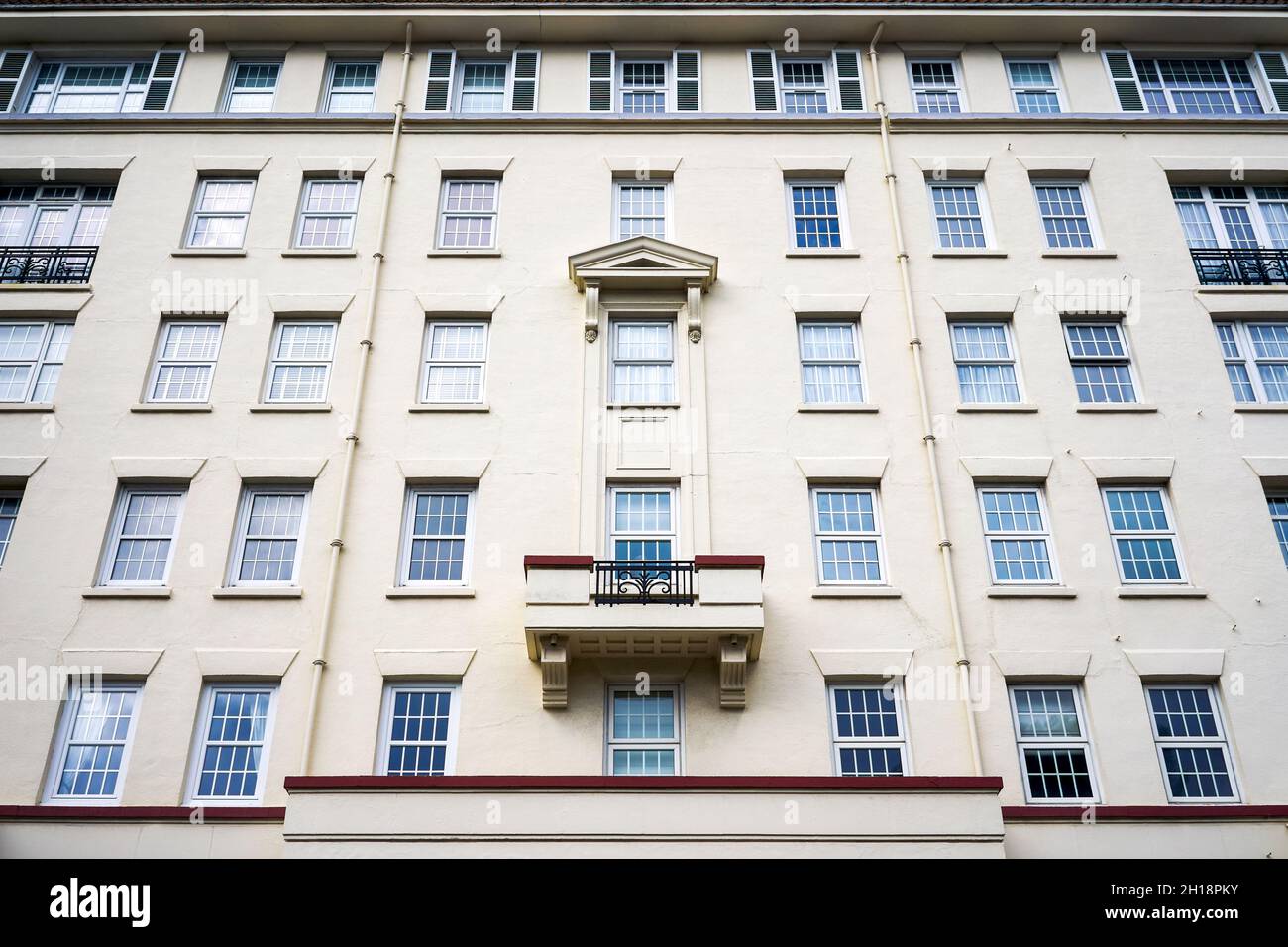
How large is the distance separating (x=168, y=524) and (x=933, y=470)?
14191 mm

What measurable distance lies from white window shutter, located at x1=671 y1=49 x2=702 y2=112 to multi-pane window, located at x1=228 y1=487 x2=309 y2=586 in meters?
12.5

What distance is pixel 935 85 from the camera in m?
25.8

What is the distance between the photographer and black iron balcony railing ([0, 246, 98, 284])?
23.0 m

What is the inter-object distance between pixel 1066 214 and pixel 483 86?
13676 mm

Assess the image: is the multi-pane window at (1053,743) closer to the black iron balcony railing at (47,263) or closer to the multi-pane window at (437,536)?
the multi-pane window at (437,536)

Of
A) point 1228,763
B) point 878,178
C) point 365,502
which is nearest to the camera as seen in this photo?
point 1228,763

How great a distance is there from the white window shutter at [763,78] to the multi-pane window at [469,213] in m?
6.39

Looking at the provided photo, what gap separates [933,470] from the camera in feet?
66.7

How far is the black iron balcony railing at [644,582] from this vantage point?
18.0 m

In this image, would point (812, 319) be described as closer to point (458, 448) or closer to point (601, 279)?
point (601, 279)

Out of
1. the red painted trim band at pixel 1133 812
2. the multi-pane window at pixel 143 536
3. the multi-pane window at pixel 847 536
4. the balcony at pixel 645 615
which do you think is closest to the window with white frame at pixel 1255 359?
the multi-pane window at pixel 847 536

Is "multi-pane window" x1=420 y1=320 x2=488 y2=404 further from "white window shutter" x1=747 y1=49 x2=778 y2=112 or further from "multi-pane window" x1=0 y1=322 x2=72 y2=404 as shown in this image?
"white window shutter" x1=747 y1=49 x2=778 y2=112

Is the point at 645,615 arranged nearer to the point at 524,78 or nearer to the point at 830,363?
the point at 830,363
